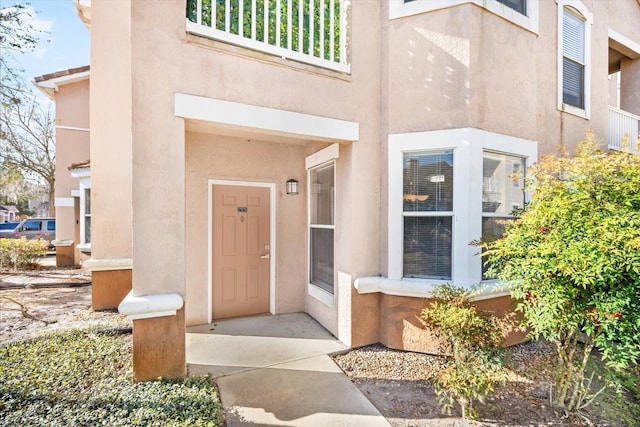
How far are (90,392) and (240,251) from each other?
9.37 ft

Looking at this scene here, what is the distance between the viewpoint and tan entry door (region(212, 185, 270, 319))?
5422 millimetres

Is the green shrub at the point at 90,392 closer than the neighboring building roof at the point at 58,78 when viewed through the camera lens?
Yes

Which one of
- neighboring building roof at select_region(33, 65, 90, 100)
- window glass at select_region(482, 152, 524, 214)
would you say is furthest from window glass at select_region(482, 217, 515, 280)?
neighboring building roof at select_region(33, 65, 90, 100)

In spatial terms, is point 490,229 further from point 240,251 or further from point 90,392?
point 90,392

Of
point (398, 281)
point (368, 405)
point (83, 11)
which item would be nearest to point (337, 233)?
point (398, 281)

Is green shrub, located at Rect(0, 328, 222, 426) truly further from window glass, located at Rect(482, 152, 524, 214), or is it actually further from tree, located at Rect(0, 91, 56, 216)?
tree, located at Rect(0, 91, 56, 216)

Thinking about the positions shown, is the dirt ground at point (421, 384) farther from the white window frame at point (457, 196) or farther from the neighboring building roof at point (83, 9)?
the neighboring building roof at point (83, 9)

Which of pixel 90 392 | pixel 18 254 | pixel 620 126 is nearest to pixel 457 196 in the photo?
pixel 90 392

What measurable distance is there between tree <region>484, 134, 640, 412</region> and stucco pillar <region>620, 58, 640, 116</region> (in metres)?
6.64

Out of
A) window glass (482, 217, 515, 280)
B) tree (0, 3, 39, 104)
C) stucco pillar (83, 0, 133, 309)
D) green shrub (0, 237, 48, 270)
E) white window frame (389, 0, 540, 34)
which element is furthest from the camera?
green shrub (0, 237, 48, 270)

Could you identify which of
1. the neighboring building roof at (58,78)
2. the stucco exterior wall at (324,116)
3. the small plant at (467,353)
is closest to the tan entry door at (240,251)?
the stucco exterior wall at (324,116)

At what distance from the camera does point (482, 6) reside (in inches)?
167

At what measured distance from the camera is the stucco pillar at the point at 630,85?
24.6 ft

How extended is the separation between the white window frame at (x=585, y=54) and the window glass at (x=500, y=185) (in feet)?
6.59
